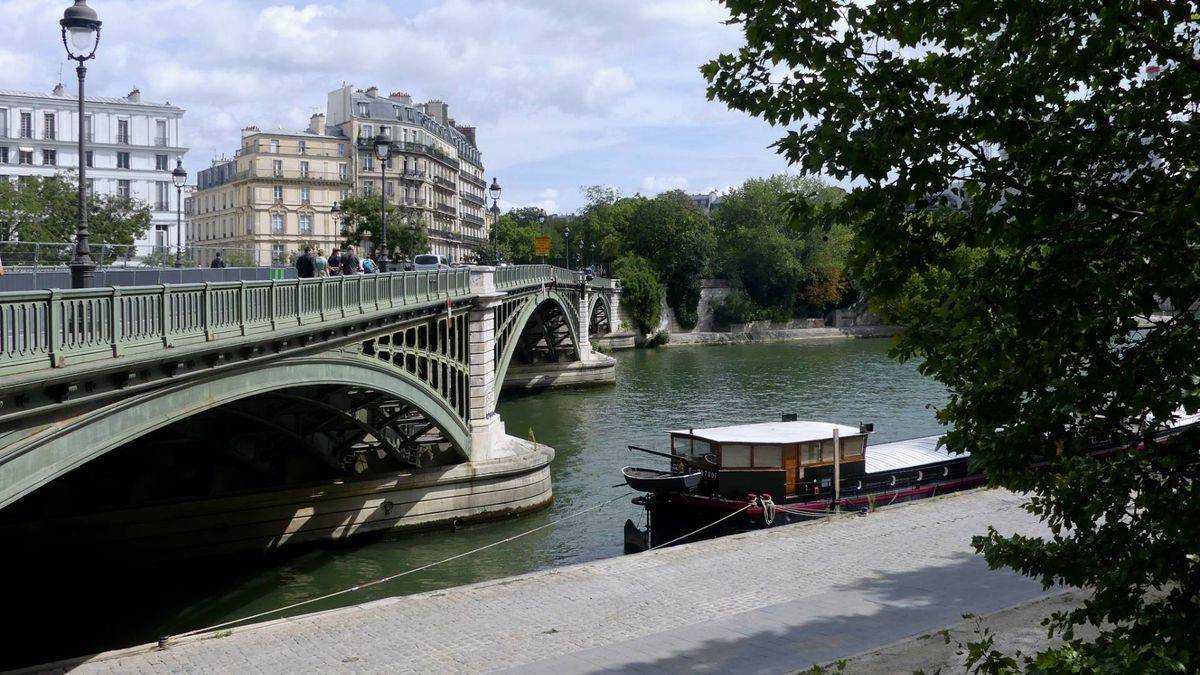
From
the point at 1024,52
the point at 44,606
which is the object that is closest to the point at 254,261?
the point at 44,606

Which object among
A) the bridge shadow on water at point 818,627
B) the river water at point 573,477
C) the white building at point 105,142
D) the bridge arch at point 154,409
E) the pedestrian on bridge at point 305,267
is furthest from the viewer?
the white building at point 105,142

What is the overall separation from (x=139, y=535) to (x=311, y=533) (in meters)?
3.30

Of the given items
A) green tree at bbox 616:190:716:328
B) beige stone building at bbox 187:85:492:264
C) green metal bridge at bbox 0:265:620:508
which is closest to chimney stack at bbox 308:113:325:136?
beige stone building at bbox 187:85:492:264

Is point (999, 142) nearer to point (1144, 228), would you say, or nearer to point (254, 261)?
point (1144, 228)

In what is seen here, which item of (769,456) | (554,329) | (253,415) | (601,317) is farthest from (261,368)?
(601,317)

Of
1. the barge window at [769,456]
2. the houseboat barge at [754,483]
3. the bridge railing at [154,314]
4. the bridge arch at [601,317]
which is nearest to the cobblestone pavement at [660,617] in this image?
the houseboat barge at [754,483]

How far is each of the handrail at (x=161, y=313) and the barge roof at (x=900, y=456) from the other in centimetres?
1105

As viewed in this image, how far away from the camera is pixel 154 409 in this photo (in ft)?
42.7

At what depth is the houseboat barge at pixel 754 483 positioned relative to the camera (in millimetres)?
23016

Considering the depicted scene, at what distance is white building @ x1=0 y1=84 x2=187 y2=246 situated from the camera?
58750 millimetres

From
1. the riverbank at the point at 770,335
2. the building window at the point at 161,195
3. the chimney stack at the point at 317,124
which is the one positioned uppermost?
the chimney stack at the point at 317,124

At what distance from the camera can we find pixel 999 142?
7.23 m

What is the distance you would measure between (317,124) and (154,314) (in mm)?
68797

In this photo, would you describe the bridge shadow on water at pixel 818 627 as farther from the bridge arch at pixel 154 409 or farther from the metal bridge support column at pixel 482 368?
the metal bridge support column at pixel 482 368
